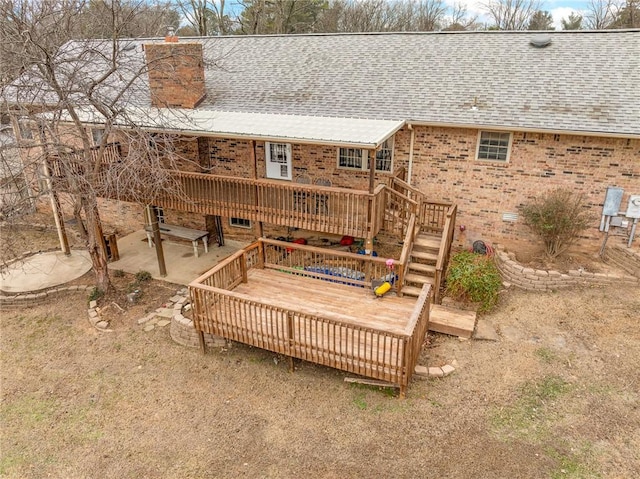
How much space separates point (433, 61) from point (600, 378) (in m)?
10.2

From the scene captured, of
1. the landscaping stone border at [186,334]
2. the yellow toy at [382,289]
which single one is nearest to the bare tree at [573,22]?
the yellow toy at [382,289]

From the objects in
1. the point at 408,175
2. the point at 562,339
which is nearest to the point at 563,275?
the point at 562,339

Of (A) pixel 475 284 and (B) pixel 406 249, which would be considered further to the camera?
(B) pixel 406 249

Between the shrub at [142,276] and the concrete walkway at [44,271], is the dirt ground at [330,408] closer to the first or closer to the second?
the shrub at [142,276]

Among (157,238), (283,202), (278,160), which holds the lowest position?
(157,238)

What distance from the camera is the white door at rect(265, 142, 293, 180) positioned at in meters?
13.9

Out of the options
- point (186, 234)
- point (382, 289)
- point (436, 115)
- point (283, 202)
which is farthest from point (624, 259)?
point (186, 234)

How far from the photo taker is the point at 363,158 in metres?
13.1

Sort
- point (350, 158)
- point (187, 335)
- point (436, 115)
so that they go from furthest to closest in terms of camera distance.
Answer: point (350, 158), point (436, 115), point (187, 335)

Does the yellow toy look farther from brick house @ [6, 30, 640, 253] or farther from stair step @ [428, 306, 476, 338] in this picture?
brick house @ [6, 30, 640, 253]

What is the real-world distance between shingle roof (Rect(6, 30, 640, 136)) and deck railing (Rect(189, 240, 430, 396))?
5.92m

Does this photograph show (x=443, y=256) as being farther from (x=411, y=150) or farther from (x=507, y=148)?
(x=507, y=148)

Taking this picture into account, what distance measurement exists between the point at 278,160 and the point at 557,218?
8039 millimetres

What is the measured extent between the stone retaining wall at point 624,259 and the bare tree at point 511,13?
42.4 m
